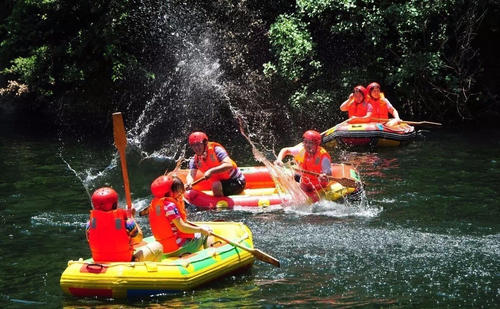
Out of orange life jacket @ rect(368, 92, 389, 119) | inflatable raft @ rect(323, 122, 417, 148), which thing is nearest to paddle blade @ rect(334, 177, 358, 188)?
inflatable raft @ rect(323, 122, 417, 148)

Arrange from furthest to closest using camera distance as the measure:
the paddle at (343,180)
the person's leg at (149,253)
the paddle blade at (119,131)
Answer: the paddle at (343,180), the paddle blade at (119,131), the person's leg at (149,253)

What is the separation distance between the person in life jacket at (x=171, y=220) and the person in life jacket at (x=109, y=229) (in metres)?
0.39

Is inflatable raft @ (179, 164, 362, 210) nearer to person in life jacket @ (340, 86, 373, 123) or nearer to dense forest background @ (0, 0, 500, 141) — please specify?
person in life jacket @ (340, 86, 373, 123)

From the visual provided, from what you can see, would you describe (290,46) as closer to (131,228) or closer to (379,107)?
(379,107)

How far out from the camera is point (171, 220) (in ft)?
26.2

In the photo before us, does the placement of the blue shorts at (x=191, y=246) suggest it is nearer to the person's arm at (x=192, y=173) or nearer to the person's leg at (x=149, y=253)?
the person's leg at (x=149, y=253)

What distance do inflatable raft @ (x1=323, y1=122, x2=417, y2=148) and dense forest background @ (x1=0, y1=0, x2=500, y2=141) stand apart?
211 centimetres

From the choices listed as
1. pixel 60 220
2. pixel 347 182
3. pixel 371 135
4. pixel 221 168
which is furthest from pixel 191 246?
pixel 371 135

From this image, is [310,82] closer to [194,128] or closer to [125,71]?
[194,128]

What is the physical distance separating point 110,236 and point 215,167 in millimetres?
3548

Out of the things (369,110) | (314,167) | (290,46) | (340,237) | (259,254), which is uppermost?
(290,46)

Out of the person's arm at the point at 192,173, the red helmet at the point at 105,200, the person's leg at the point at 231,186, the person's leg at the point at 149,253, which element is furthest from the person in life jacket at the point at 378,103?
the red helmet at the point at 105,200

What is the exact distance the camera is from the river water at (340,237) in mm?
7570

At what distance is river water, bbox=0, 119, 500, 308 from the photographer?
7.57 meters
